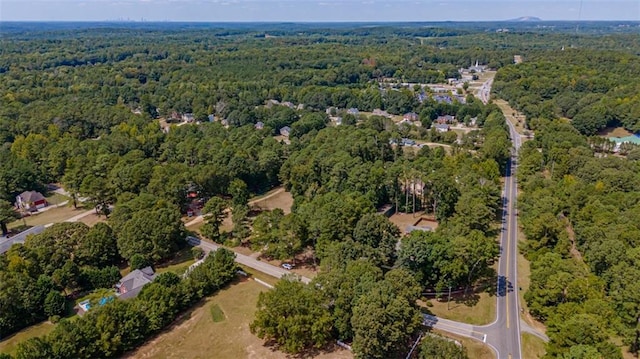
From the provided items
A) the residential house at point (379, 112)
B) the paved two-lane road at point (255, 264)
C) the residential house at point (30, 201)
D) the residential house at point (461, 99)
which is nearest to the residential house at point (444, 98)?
the residential house at point (461, 99)

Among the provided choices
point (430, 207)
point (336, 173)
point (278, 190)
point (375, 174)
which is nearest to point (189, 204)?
point (278, 190)

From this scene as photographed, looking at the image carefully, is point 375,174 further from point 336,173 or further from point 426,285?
point 426,285

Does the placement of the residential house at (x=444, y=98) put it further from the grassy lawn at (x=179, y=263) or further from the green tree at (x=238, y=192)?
the grassy lawn at (x=179, y=263)

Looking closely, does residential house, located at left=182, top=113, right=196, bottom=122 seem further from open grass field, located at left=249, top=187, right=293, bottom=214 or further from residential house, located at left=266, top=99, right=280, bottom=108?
open grass field, located at left=249, top=187, right=293, bottom=214

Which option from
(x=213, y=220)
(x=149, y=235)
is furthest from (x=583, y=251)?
(x=149, y=235)

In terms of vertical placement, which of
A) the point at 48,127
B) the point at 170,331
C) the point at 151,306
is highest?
the point at 48,127
